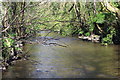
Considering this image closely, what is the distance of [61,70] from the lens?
8875 mm

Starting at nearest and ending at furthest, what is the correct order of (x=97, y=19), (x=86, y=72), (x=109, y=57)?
(x=86, y=72)
(x=109, y=57)
(x=97, y=19)

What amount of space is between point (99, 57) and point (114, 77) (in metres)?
3.38

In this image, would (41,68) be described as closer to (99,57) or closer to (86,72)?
(86,72)

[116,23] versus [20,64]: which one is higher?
[116,23]

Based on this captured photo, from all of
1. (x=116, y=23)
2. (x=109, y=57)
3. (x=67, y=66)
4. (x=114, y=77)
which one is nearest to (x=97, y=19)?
(x=116, y=23)

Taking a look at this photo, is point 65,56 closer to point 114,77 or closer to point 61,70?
point 61,70

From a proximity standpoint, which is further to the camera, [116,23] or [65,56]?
[116,23]

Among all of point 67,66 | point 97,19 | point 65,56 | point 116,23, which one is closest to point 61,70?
point 67,66

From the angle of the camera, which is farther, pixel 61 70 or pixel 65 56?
pixel 65 56

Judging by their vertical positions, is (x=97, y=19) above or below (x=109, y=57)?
above

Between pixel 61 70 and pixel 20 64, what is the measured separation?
207 cm

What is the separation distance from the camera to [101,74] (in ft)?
27.6

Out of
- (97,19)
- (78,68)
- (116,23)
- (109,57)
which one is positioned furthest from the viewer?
(97,19)

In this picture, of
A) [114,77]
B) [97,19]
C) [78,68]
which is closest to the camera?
[114,77]
